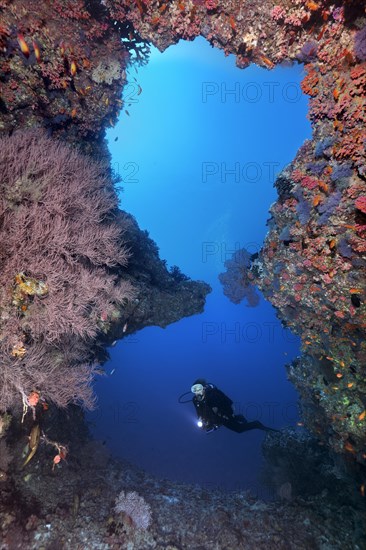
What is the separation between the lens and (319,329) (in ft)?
24.0

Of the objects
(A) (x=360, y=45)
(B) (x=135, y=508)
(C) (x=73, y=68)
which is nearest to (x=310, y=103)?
(A) (x=360, y=45)

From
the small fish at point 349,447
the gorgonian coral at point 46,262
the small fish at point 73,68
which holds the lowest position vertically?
the small fish at point 349,447

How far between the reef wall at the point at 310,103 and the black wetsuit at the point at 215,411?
3.02 metres

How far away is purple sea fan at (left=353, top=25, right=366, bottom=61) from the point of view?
4.70 m

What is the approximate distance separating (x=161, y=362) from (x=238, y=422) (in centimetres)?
4466

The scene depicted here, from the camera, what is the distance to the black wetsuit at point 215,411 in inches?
372

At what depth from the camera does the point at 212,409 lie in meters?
9.71

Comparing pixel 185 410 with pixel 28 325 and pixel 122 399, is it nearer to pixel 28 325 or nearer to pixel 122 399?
pixel 122 399

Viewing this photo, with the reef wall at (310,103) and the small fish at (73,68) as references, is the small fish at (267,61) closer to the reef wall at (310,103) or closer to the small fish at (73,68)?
the reef wall at (310,103)

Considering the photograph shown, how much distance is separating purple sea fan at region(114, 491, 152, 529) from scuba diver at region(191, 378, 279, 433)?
2.47 metres

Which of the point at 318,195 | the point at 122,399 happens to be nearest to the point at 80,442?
the point at 318,195

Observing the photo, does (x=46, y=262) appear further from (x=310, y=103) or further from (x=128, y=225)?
(x=310, y=103)

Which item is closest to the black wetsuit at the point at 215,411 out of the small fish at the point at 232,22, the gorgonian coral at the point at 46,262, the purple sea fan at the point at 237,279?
the purple sea fan at the point at 237,279

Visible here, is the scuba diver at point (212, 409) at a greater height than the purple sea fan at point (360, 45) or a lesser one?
lesser
